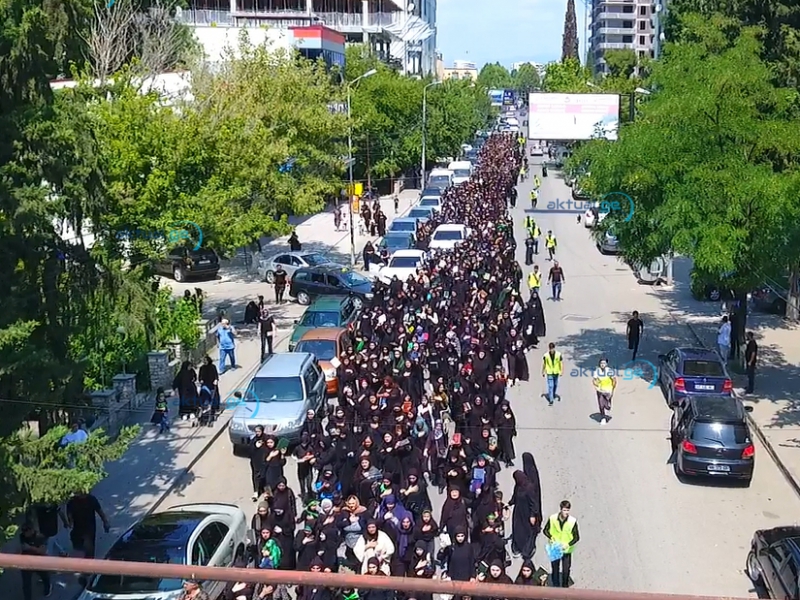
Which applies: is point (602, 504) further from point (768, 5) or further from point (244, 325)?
point (768, 5)

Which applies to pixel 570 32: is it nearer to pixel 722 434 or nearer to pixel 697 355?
pixel 697 355

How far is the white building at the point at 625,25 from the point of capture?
134 meters

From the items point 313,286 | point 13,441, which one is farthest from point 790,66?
point 13,441

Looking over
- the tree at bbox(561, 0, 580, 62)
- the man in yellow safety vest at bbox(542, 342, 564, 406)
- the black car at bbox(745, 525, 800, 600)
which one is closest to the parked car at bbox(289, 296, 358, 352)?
the man in yellow safety vest at bbox(542, 342, 564, 406)

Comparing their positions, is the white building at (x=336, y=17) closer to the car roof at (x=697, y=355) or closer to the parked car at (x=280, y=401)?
the parked car at (x=280, y=401)

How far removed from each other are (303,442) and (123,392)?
5700 millimetres

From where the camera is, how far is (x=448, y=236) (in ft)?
113

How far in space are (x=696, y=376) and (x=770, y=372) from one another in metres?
4.30

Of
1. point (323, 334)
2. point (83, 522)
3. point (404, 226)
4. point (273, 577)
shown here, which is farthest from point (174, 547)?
point (404, 226)

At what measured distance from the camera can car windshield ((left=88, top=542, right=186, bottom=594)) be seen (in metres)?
9.79

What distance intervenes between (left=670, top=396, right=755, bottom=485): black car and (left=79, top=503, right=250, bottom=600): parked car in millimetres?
6708

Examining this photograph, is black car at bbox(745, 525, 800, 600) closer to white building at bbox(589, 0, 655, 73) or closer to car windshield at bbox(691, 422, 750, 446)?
car windshield at bbox(691, 422, 750, 446)

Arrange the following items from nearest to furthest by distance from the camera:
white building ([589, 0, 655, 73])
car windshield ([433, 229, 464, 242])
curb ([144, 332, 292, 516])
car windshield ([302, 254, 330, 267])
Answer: curb ([144, 332, 292, 516])
car windshield ([302, 254, 330, 267])
car windshield ([433, 229, 464, 242])
white building ([589, 0, 655, 73])

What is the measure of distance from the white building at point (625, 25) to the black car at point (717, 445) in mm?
126230
